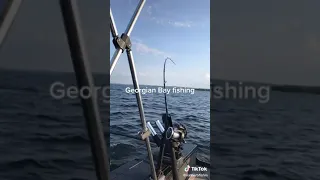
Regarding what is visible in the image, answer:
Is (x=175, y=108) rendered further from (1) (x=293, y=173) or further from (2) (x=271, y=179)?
(1) (x=293, y=173)

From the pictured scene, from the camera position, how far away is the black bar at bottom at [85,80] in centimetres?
24

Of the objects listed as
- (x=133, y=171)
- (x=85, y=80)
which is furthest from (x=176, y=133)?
(x=85, y=80)

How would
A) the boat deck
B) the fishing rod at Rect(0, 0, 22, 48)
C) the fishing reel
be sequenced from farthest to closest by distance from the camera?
the boat deck → the fishing reel → the fishing rod at Rect(0, 0, 22, 48)

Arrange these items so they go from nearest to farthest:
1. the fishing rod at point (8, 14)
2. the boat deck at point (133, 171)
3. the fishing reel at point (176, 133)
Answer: the fishing rod at point (8, 14) < the fishing reel at point (176, 133) < the boat deck at point (133, 171)

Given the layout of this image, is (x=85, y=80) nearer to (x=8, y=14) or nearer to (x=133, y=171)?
(x=8, y=14)

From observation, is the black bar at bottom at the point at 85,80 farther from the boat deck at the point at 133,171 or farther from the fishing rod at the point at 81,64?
the boat deck at the point at 133,171

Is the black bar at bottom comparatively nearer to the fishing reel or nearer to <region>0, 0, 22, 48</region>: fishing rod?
<region>0, 0, 22, 48</region>: fishing rod

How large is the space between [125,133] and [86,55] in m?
1.81

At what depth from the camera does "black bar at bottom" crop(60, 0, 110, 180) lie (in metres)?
0.24

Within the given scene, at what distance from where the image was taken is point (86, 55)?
0.25 m

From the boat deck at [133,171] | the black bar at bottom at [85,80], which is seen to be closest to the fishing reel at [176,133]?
the boat deck at [133,171]

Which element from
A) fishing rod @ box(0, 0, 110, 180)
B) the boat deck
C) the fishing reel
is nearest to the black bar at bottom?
fishing rod @ box(0, 0, 110, 180)

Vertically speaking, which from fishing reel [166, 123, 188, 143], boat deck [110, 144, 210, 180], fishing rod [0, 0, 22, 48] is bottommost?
boat deck [110, 144, 210, 180]

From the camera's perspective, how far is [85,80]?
258mm
